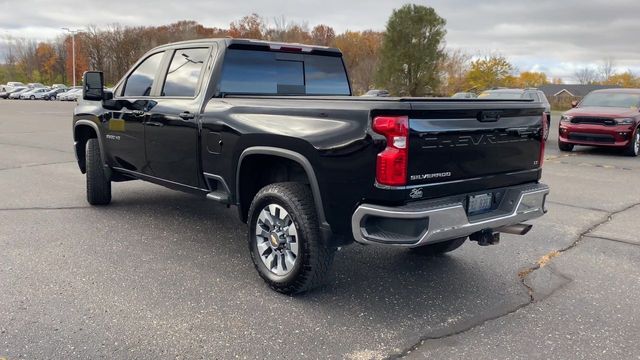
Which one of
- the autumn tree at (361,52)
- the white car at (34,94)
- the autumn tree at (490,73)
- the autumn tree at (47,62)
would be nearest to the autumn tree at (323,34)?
the autumn tree at (361,52)

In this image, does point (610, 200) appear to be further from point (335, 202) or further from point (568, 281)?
point (335, 202)

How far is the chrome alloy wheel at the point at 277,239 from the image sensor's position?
3.96 m

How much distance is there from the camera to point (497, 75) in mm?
64875

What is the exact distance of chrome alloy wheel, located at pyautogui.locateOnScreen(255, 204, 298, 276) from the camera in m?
3.96

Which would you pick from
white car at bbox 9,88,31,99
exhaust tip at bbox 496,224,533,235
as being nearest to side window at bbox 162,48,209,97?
exhaust tip at bbox 496,224,533,235

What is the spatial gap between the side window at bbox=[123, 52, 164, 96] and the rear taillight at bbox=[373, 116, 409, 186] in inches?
124

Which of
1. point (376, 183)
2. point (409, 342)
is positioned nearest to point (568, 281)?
point (409, 342)

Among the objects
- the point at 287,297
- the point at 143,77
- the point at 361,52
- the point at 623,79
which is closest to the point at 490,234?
the point at 287,297

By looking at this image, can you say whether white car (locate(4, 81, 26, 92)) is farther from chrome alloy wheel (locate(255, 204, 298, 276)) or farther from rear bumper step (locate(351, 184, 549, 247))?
rear bumper step (locate(351, 184, 549, 247))

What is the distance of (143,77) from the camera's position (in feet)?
18.9

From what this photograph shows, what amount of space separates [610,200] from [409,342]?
564 centimetres

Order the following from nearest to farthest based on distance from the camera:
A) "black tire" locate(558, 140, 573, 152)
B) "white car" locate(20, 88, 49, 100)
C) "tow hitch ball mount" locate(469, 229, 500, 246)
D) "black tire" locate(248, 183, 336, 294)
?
"black tire" locate(248, 183, 336, 294) < "tow hitch ball mount" locate(469, 229, 500, 246) < "black tire" locate(558, 140, 573, 152) < "white car" locate(20, 88, 49, 100)

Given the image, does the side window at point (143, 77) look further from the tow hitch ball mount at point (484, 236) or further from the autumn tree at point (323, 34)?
the autumn tree at point (323, 34)

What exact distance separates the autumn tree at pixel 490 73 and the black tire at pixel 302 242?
61890 millimetres
